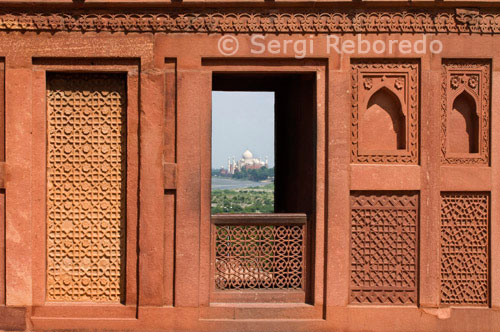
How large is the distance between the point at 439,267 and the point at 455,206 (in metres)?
0.64

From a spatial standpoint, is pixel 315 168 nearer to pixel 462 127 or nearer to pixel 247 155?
pixel 462 127

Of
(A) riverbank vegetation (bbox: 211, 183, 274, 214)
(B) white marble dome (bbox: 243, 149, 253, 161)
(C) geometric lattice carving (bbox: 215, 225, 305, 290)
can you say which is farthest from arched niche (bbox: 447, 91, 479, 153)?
(B) white marble dome (bbox: 243, 149, 253, 161)

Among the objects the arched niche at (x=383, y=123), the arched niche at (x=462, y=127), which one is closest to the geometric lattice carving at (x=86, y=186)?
the arched niche at (x=383, y=123)

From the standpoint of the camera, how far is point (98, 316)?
4691mm

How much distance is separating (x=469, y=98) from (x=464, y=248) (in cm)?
153

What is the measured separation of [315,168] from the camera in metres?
4.68

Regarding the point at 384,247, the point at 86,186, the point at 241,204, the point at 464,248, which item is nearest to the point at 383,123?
the point at 384,247

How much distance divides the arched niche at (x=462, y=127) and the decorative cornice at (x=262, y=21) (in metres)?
0.73

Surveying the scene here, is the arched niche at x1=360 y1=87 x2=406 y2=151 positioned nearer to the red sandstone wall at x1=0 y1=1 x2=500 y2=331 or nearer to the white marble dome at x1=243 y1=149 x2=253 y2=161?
the red sandstone wall at x1=0 y1=1 x2=500 y2=331

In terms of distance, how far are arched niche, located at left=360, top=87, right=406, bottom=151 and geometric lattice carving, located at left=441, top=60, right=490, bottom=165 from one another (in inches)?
17.2

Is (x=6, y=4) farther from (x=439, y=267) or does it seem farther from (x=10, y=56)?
(x=439, y=267)

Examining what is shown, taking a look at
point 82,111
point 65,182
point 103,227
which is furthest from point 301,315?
point 82,111

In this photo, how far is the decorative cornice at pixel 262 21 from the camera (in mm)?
4590

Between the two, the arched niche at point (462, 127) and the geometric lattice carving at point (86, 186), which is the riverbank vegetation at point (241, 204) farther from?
the arched niche at point (462, 127)
